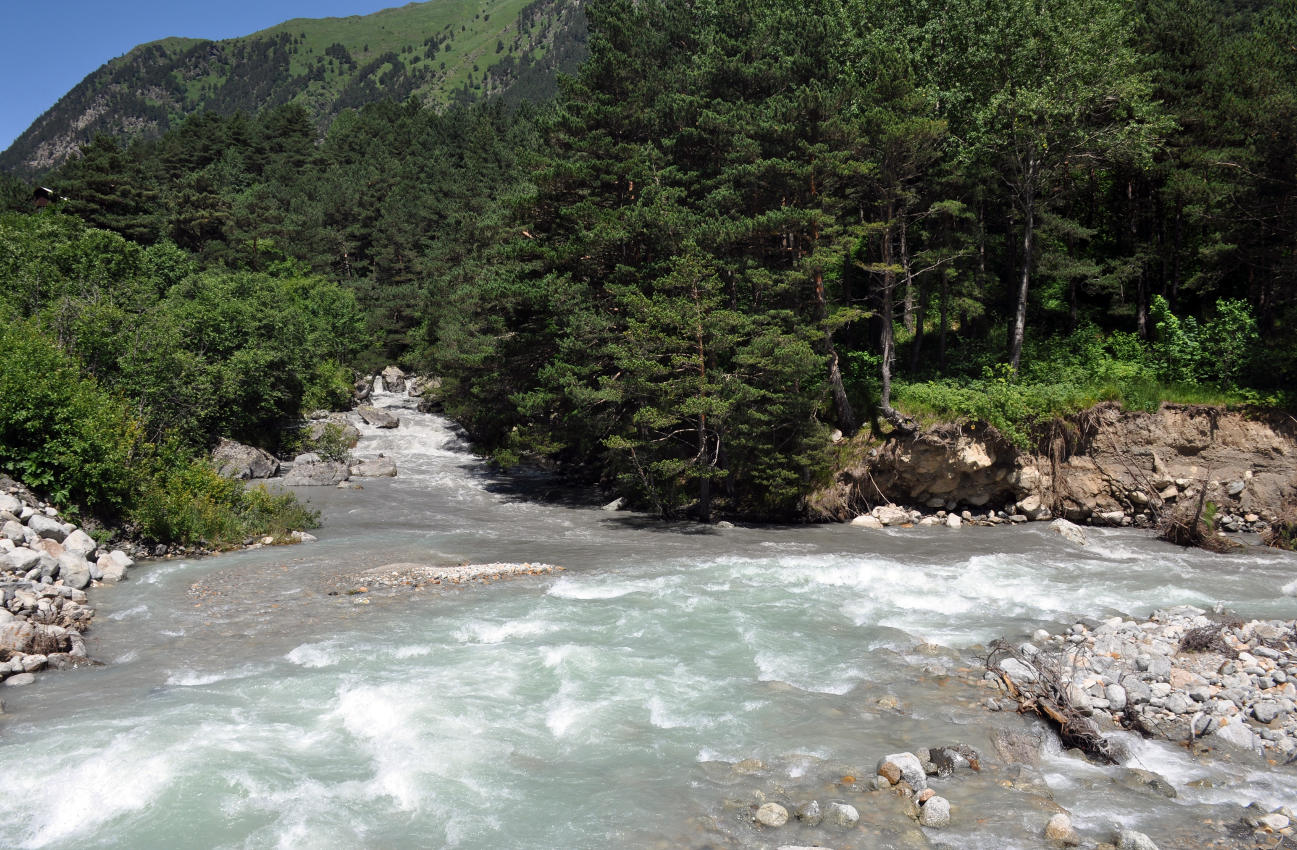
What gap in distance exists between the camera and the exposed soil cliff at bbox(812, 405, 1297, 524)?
23.6m

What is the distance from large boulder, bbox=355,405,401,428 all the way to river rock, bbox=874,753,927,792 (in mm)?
39739

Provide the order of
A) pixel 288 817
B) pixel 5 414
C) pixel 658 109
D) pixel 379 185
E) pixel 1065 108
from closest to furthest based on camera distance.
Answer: pixel 288 817
pixel 5 414
pixel 1065 108
pixel 658 109
pixel 379 185

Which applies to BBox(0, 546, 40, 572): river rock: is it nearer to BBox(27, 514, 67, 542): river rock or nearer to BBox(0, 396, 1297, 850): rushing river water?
BBox(27, 514, 67, 542): river rock

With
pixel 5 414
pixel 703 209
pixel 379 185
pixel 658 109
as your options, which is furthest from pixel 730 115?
pixel 379 185

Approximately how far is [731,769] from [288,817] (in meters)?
5.19

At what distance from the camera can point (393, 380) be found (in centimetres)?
5912

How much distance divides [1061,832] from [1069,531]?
55.3 ft

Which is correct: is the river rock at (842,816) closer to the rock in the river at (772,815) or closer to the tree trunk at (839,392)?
the rock in the river at (772,815)

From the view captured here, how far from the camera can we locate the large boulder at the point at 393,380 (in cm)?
5872

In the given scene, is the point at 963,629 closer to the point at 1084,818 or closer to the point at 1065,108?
the point at 1084,818

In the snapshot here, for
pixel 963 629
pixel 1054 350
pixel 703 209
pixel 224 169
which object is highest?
pixel 224 169

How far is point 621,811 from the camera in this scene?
29.4ft

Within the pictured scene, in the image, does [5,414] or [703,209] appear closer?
[5,414]

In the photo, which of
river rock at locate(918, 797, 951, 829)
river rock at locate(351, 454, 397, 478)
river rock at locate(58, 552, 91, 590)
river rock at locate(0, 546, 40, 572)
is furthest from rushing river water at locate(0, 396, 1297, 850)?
river rock at locate(351, 454, 397, 478)
